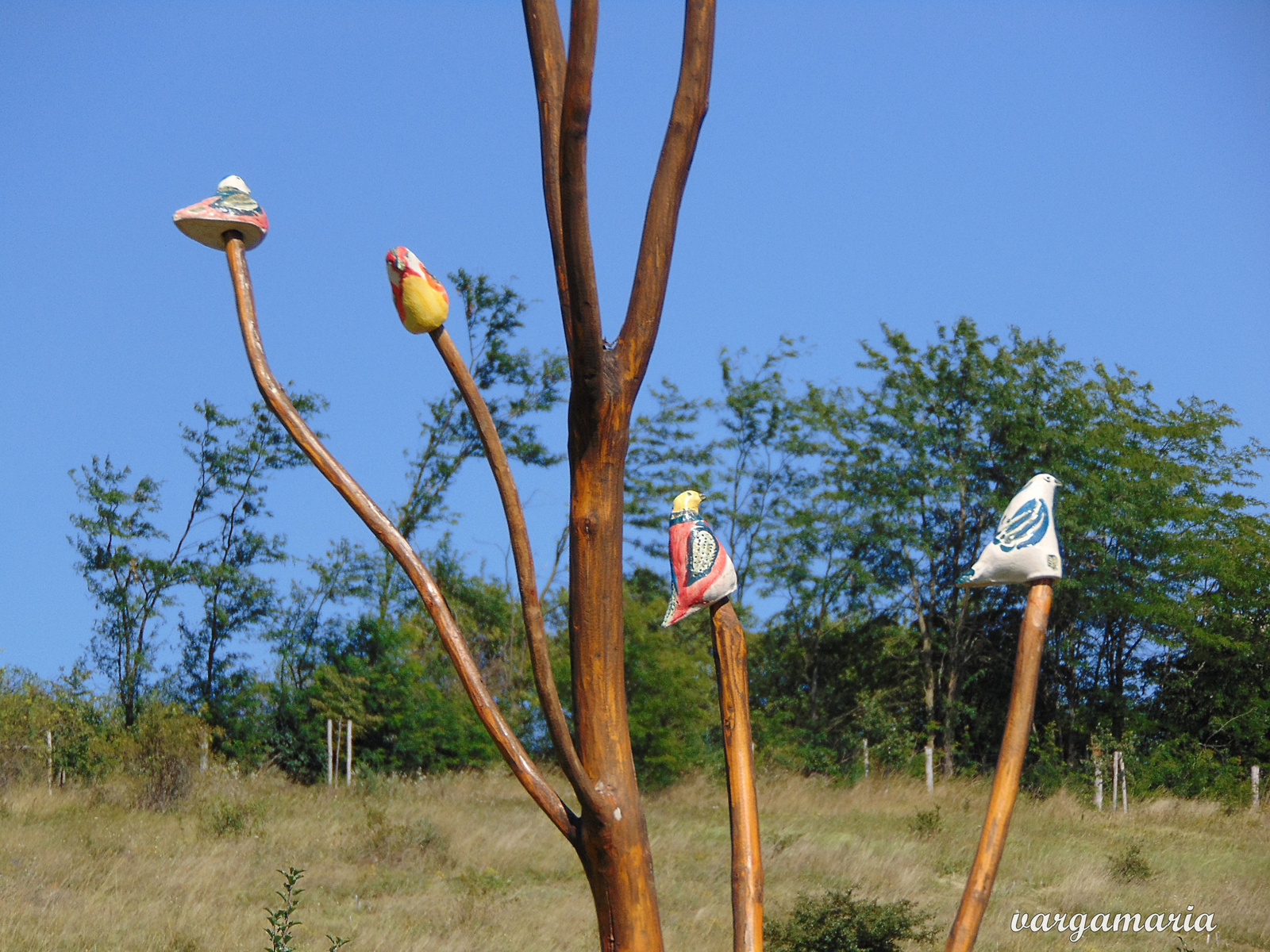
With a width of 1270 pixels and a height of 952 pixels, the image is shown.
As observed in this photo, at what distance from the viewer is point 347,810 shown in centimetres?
1088

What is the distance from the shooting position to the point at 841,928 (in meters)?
5.82

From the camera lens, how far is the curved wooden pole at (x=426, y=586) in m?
1.88

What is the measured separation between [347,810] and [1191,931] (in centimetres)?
735

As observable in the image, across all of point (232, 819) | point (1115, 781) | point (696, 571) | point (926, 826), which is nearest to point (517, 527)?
point (696, 571)

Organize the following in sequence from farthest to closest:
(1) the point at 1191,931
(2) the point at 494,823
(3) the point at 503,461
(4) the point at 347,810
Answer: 1. (4) the point at 347,810
2. (2) the point at 494,823
3. (1) the point at 1191,931
4. (3) the point at 503,461

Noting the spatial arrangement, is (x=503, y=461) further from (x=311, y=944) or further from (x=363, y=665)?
(x=363, y=665)

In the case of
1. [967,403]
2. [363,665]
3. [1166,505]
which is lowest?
[363,665]

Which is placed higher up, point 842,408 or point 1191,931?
→ point 842,408

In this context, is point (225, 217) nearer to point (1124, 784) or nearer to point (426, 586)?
point (426, 586)

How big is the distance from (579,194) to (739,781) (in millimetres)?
1017

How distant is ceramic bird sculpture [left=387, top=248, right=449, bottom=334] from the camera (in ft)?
6.54

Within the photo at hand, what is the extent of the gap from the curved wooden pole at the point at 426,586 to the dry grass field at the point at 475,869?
184 inches

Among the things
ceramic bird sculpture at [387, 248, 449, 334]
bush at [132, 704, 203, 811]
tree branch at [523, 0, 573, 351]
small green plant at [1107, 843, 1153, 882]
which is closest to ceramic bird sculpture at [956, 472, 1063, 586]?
tree branch at [523, 0, 573, 351]

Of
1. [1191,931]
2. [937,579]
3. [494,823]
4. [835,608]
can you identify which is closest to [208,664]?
[494,823]
